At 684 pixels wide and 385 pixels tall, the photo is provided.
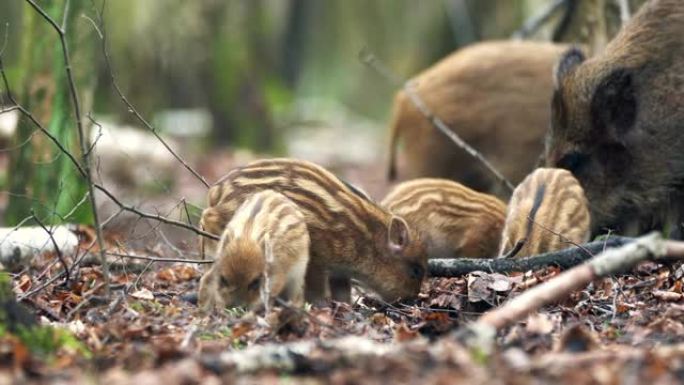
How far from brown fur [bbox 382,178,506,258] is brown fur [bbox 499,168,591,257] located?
0.28 meters

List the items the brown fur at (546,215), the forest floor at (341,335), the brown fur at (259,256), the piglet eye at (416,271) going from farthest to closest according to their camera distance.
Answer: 1. the brown fur at (546,215)
2. the piglet eye at (416,271)
3. the brown fur at (259,256)
4. the forest floor at (341,335)

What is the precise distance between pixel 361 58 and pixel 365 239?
237cm

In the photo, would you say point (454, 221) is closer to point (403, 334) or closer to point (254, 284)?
point (254, 284)

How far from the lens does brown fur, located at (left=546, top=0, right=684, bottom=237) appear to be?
7.75m

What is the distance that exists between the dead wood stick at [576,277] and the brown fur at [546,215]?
2.26 m

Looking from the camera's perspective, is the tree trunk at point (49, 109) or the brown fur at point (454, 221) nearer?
the brown fur at point (454, 221)

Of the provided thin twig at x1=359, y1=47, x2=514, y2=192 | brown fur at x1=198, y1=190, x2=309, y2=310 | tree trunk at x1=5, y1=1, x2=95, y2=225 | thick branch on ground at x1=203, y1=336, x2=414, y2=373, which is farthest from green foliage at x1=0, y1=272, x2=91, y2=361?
thin twig at x1=359, y1=47, x2=514, y2=192

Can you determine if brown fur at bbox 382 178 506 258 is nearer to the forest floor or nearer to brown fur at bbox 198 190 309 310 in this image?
the forest floor

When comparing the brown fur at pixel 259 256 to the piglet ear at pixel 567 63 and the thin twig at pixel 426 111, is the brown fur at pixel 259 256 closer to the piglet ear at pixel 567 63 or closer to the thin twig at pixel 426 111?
the thin twig at pixel 426 111

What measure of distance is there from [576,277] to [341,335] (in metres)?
1.07

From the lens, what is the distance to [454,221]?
769 centimetres

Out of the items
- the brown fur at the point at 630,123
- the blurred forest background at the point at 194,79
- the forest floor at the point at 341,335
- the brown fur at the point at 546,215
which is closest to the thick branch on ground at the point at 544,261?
the forest floor at the point at 341,335

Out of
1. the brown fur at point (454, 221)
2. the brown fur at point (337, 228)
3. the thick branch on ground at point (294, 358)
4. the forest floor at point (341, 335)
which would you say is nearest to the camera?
the forest floor at point (341, 335)

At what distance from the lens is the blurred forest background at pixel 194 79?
8.16 metres
